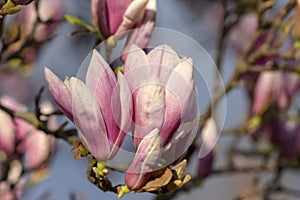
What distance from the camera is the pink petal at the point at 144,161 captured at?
956 mm

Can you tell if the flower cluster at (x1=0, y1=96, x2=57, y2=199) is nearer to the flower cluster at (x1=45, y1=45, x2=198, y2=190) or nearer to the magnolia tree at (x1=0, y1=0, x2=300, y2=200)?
the magnolia tree at (x1=0, y1=0, x2=300, y2=200)

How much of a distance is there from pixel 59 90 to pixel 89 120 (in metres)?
0.06

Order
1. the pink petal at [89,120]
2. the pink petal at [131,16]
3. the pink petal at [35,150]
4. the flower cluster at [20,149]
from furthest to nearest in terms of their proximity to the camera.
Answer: the pink petal at [35,150] → the flower cluster at [20,149] → the pink petal at [131,16] → the pink petal at [89,120]

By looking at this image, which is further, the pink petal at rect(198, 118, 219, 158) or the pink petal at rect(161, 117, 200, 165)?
the pink petal at rect(198, 118, 219, 158)

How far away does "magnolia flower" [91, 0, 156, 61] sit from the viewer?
3.89 feet

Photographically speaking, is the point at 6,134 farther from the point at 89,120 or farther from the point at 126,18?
the point at 89,120

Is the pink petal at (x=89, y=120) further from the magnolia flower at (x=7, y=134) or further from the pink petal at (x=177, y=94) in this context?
the magnolia flower at (x=7, y=134)

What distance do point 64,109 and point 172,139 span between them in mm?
170

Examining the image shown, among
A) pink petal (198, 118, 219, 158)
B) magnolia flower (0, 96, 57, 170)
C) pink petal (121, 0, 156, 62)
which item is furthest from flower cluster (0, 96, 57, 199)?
pink petal (121, 0, 156, 62)

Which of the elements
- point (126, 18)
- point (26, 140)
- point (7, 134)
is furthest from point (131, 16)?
point (26, 140)

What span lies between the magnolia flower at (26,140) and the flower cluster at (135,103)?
77cm

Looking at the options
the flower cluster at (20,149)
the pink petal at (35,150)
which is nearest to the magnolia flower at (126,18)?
the flower cluster at (20,149)

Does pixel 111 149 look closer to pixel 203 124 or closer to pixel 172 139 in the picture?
pixel 172 139

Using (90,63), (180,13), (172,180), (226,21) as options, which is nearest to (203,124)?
(226,21)
